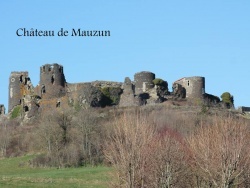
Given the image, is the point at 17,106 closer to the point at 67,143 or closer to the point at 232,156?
the point at 67,143

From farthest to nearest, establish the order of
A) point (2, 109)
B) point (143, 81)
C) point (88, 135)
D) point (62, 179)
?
point (2, 109) < point (143, 81) < point (88, 135) < point (62, 179)

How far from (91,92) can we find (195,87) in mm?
11904

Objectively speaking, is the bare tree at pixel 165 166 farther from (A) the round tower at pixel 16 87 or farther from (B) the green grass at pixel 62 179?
(A) the round tower at pixel 16 87

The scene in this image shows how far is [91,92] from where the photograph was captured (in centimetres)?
7194

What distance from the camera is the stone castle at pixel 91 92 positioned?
7212 centimetres

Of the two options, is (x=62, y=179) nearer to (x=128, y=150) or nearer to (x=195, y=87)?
(x=128, y=150)

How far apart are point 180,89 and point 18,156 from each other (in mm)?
21114

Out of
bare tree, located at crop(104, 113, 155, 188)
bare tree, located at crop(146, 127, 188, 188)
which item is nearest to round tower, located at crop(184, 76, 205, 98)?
bare tree, located at crop(146, 127, 188, 188)

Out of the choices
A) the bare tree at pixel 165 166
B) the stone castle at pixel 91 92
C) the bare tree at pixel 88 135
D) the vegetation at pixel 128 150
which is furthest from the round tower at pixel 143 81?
the bare tree at pixel 165 166

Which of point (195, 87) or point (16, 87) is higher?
point (16, 87)

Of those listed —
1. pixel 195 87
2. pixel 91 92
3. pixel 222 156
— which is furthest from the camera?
pixel 195 87

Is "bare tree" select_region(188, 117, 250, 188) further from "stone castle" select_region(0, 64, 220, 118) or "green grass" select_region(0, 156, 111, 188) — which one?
"stone castle" select_region(0, 64, 220, 118)

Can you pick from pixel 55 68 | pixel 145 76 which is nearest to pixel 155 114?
pixel 145 76

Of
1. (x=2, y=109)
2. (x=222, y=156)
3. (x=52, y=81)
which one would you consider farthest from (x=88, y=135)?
(x=2, y=109)
